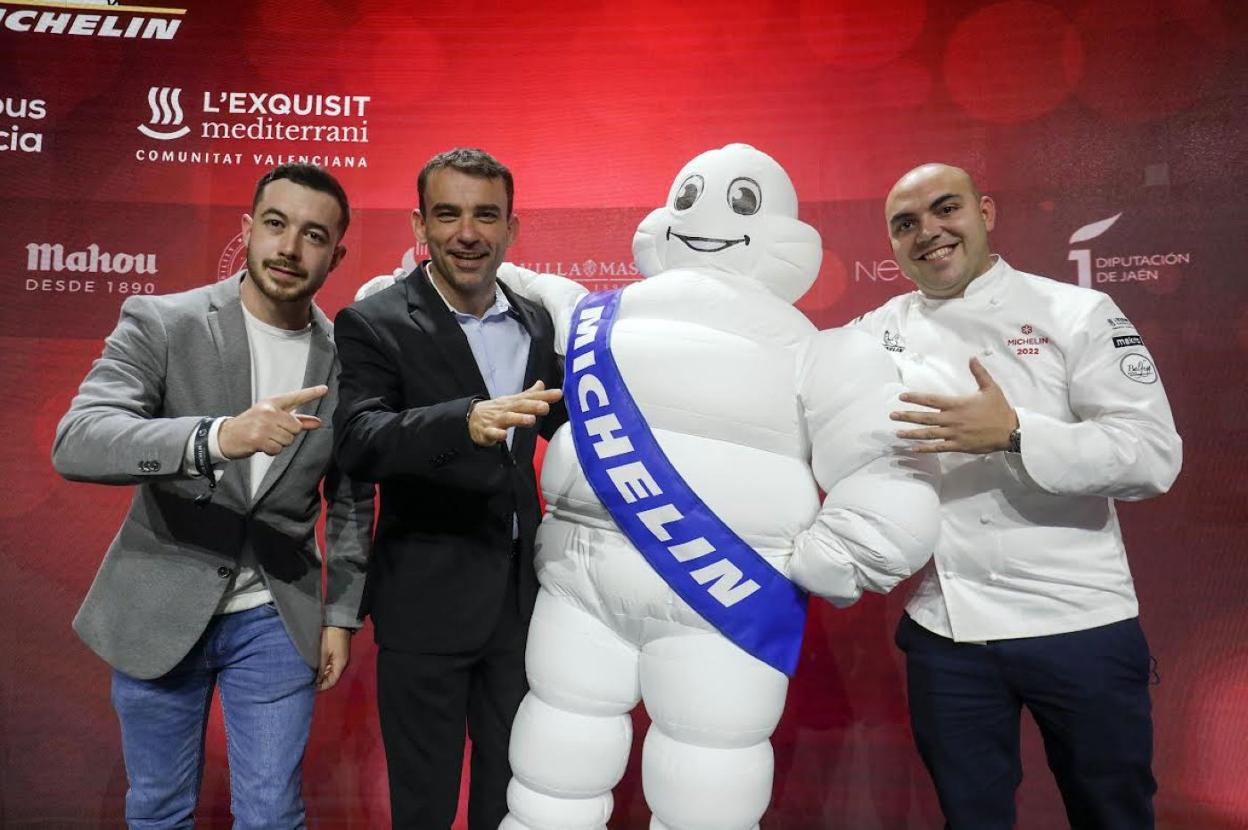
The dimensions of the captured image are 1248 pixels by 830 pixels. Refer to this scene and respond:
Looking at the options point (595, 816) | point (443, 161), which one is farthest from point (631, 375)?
point (595, 816)

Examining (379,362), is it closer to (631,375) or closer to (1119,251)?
(631,375)

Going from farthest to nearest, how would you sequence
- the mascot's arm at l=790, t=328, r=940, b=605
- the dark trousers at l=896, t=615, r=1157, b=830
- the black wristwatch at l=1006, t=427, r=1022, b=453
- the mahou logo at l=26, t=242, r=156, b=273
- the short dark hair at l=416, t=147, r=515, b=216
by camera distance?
the mahou logo at l=26, t=242, r=156, b=273, the short dark hair at l=416, t=147, r=515, b=216, the dark trousers at l=896, t=615, r=1157, b=830, the black wristwatch at l=1006, t=427, r=1022, b=453, the mascot's arm at l=790, t=328, r=940, b=605

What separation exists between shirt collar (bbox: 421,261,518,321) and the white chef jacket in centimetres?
95

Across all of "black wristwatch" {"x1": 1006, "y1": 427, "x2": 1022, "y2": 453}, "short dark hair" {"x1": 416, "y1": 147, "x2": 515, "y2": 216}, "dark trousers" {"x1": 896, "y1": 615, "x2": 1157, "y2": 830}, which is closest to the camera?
"black wristwatch" {"x1": 1006, "y1": 427, "x2": 1022, "y2": 453}

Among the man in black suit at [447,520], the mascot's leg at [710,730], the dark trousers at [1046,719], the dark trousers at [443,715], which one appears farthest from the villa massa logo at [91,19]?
the dark trousers at [1046,719]

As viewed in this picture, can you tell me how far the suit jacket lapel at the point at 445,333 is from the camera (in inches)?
71.5

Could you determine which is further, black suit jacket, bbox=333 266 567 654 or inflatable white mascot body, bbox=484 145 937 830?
black suit jacket, bbox=333 266 567 654

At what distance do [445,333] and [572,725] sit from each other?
881 mm

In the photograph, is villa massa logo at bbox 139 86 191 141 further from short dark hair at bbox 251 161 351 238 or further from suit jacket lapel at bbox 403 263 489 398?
suit jacket lapel at bbox 403 263 489 398

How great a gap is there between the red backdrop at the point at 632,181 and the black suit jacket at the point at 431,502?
1141 millimetres

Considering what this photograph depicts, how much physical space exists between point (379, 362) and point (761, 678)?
41.1 inches

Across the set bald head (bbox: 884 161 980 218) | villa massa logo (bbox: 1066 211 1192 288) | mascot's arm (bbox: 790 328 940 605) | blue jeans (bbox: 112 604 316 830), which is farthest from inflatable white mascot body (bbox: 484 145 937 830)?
villa massa logo (bbox: 1066 211 1192 288)

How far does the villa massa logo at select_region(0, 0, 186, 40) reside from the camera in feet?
9.48

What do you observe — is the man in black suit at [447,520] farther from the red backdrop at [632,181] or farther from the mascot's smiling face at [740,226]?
the red backdrop at [632,181]
